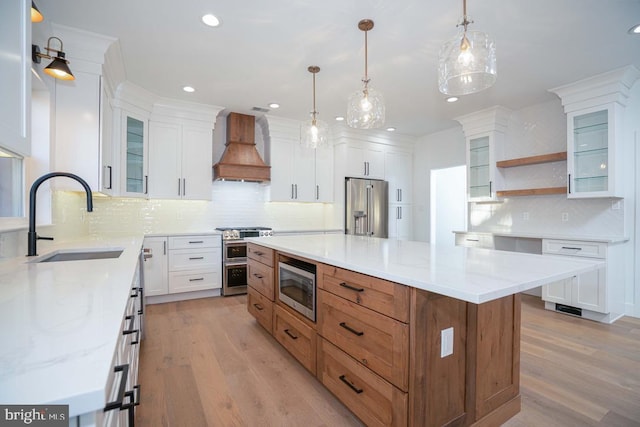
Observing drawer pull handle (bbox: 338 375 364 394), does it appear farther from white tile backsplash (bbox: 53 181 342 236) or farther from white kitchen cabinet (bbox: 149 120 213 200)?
white kitchen cabinet (bbox: 149 120 213 200)

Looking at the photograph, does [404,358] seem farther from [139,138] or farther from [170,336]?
[139,138]

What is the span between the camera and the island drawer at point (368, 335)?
129 cm

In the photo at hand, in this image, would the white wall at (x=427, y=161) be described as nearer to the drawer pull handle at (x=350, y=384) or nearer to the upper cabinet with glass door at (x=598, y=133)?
the upper cabinet with glass door at (x=598, y=133)

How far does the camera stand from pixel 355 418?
1700mm

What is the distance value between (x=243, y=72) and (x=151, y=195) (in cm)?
205

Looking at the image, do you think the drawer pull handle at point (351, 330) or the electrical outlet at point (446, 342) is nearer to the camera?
the electrical outlet at point (446, 342)

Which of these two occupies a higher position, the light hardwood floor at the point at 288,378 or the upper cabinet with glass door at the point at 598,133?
the upper cabinet with glass door at the point at 598,133

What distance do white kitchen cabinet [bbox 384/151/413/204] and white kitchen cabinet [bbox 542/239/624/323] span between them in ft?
8.87

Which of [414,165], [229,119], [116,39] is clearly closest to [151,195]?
[229,119]

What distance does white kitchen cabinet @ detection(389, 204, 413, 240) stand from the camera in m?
Answer: 5.77

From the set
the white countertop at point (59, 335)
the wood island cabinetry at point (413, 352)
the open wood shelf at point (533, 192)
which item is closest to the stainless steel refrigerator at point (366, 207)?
the open wood shelf at point (533, 192)

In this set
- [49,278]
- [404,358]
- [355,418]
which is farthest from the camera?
[355,418]

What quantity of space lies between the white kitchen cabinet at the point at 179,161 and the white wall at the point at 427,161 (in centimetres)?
399

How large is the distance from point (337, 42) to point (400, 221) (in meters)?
3.95
